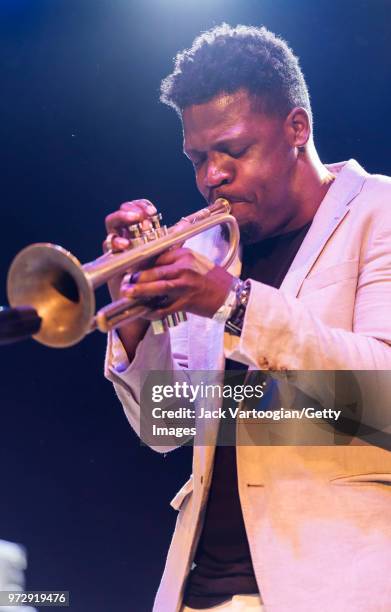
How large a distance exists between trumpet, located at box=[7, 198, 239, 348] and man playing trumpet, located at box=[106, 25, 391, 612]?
5cm

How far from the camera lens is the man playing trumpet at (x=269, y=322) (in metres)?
1.87

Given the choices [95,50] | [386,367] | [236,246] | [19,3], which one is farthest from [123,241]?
[19,3]

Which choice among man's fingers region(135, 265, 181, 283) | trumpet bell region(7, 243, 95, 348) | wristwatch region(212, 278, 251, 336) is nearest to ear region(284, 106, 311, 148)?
wristwatch region(212, 278, 251, 336)

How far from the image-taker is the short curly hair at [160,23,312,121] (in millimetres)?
2572

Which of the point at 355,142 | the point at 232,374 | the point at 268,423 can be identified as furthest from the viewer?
the point at 355,142

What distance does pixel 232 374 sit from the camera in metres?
2.34

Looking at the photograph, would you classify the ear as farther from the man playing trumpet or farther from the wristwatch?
the wristwatch

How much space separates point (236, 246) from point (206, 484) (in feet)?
2.46

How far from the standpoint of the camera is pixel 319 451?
2074 mm

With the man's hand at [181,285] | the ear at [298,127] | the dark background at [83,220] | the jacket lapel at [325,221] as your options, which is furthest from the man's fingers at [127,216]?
the dark background at [83,220]

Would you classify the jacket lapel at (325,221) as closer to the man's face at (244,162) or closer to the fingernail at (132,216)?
the man's face at (244,162)

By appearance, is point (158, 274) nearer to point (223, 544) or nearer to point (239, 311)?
point (239, 311)

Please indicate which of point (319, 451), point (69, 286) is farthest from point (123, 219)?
point (319, 451)

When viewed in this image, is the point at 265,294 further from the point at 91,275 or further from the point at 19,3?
the point at 19,3
